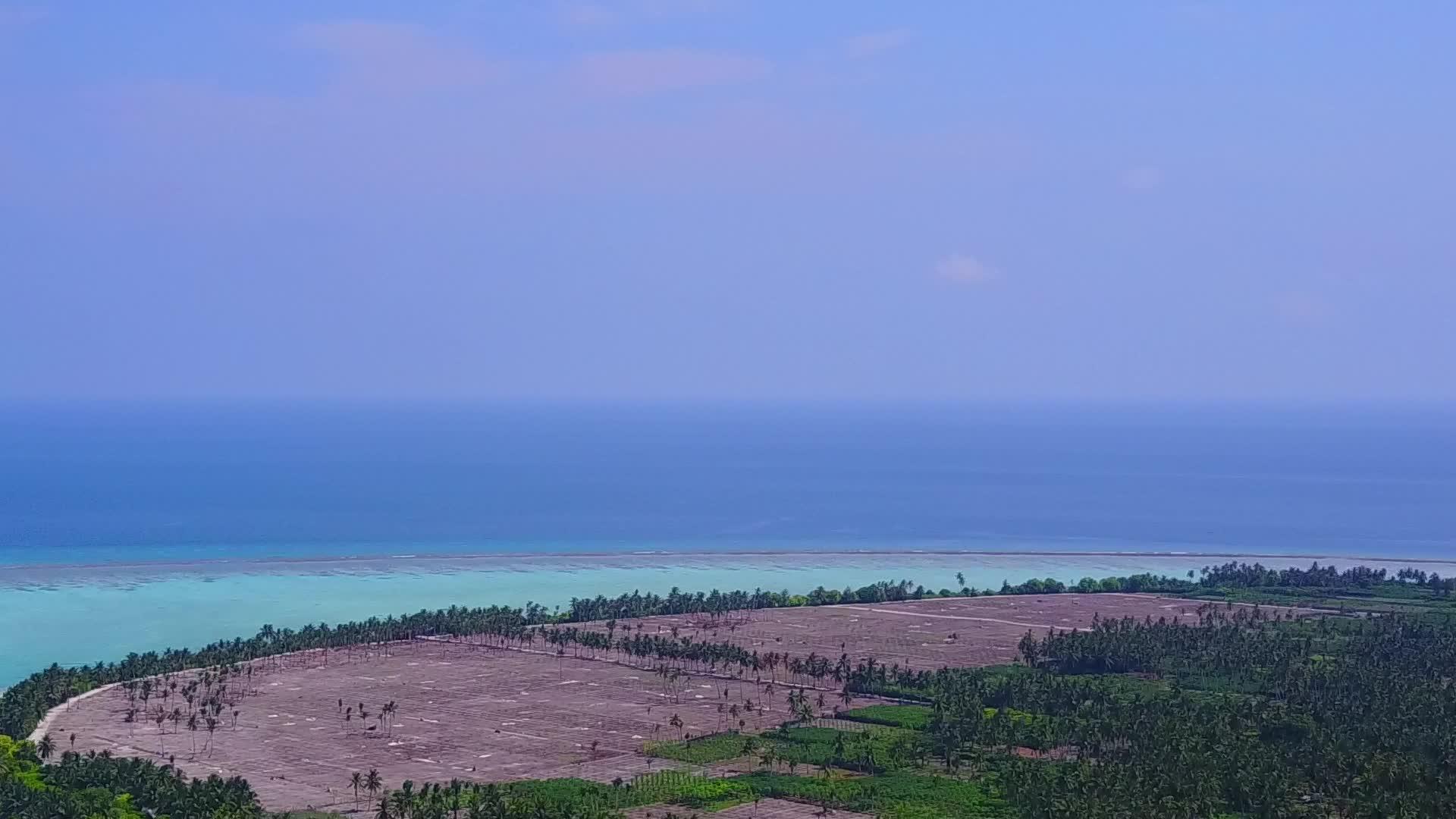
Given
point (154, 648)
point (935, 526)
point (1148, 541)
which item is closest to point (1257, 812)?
point (154, 648)

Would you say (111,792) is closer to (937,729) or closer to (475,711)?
(475,711)

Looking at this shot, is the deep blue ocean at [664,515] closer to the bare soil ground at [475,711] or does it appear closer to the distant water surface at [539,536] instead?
the distant water surface at [539,536]

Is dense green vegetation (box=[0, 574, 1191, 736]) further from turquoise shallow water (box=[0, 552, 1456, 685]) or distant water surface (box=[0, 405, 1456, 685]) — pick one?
distant water surface (box=[0, 405, 1456, 685])

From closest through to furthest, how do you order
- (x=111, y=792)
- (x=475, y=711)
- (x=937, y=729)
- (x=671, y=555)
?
1. (x=111, y=792)
2. (x=937, y=729)
3. (x=475, y=711)
4. (x=671, y=555)

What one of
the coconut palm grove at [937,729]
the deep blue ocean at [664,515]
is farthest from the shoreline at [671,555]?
the coconut palm grove at [937,729]

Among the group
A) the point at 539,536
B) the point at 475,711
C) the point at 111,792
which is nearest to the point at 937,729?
the point at 475,711

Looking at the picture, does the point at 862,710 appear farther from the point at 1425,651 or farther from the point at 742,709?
the point at 1425,651
